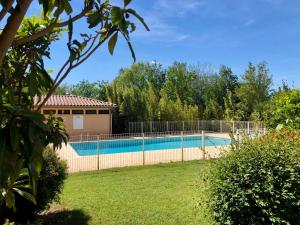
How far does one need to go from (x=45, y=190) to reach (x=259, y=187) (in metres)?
3.88

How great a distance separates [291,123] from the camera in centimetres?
972

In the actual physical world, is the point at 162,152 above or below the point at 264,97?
below

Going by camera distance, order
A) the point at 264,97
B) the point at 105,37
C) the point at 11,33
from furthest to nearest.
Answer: the point at 264,97, the point at 105,37, the point at 11,33

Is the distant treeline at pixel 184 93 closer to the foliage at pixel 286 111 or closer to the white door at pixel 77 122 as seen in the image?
the white door at pixel 77 122

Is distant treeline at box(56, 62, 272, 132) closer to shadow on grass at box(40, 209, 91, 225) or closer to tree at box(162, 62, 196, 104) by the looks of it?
tree at box(162, 62, 196, 104)

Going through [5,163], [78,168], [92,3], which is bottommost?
[78,168]

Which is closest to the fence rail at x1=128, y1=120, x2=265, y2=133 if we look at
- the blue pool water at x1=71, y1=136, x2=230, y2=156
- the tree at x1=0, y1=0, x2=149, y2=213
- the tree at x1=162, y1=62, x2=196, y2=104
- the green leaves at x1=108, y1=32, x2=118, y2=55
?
the tree at x1=162, y1=62, x2=196, y2=104

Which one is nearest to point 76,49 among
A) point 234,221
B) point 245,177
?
point 245,177

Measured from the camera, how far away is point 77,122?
29250 millimetres

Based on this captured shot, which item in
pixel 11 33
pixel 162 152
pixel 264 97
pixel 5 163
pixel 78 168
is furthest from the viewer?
pixel 264 97

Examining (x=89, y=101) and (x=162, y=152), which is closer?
(x=162, y=152)

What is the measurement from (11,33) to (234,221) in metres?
4.72

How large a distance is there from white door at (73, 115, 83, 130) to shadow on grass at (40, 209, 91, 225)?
21.5 m

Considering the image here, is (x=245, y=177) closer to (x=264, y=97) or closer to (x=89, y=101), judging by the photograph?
(x=89, y=101)
